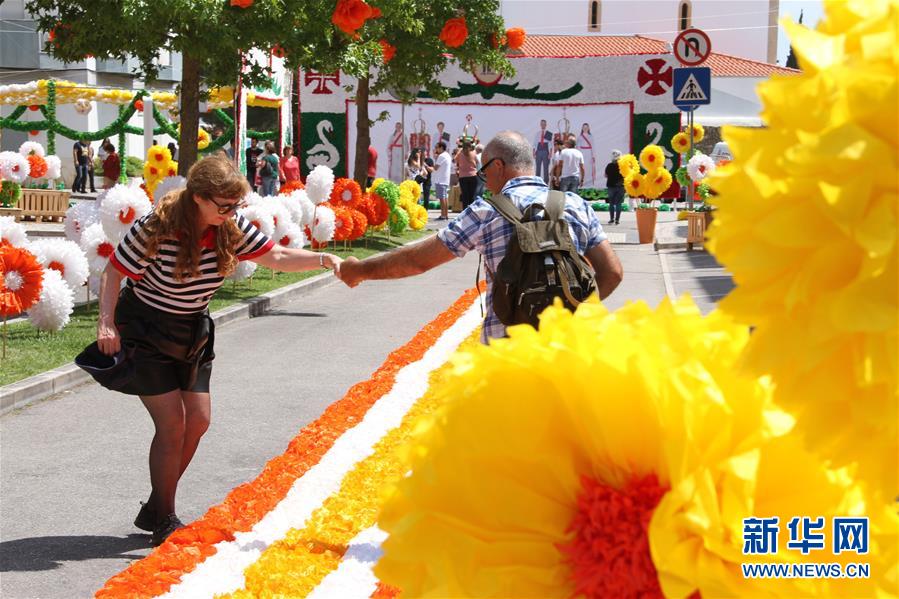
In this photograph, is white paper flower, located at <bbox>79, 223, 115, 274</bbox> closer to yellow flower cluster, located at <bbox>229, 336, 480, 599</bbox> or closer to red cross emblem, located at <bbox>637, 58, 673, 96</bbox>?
yellow flower cluster, located at <bbox>229, 336, 480, 599</bbox>

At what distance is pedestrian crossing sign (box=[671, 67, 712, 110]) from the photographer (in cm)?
2158

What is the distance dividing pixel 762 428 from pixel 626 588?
267mm

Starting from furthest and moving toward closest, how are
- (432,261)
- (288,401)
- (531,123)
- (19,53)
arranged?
(19,53), (531,123), (288,401), (432,261)

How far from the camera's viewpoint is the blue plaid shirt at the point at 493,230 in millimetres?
4828

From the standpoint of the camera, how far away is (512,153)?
16.5 feet

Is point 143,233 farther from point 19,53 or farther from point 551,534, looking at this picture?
point 19,53

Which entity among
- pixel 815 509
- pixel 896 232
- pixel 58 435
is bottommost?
pixel 58 435

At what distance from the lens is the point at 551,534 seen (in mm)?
1559

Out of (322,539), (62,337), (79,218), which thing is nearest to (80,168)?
(79,218)

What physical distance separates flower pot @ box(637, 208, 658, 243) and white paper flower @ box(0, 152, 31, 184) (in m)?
13.4

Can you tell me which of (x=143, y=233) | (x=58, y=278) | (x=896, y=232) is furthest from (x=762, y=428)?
(x=58, y=278)

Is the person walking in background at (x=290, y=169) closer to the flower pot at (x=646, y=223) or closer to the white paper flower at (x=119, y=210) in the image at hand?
the flower pot at (x=646, y=223)

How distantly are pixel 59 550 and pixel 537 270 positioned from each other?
267 cm

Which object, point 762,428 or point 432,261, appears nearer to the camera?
point 762,428
